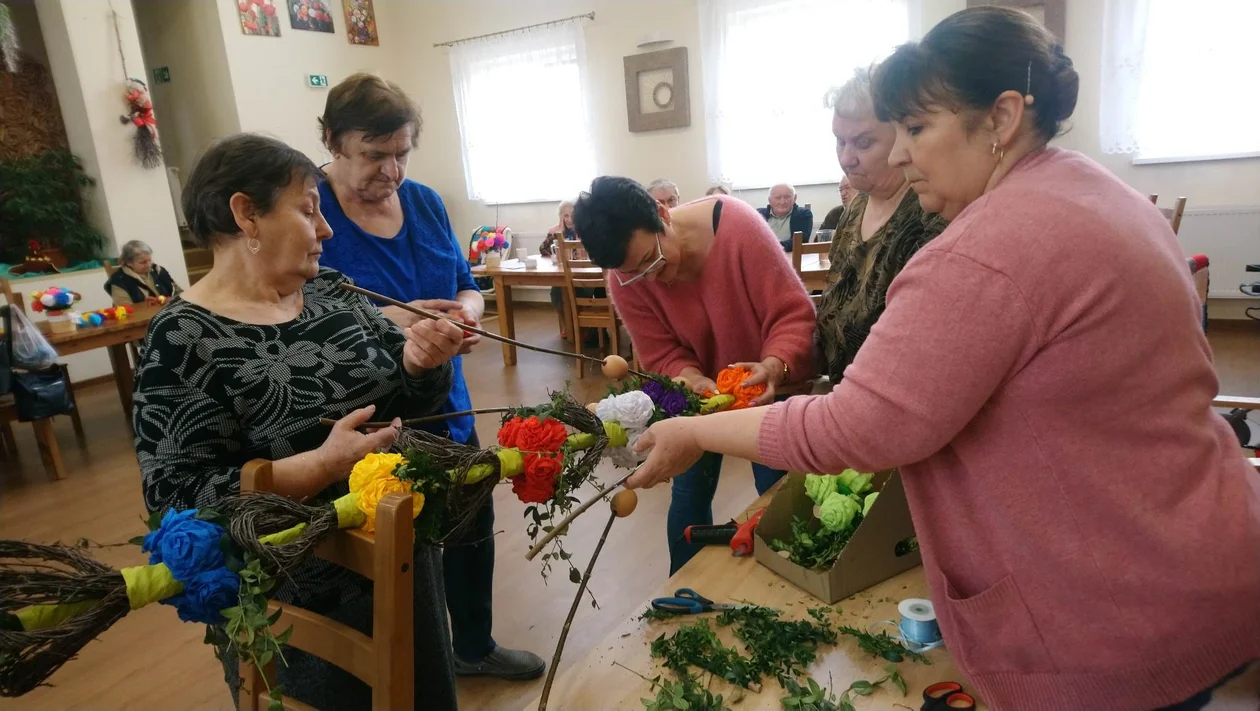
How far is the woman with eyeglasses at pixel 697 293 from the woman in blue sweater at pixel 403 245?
439 mm

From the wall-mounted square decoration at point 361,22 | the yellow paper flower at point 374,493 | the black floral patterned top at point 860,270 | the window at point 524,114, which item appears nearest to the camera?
the yellow paper flower at point 374,493

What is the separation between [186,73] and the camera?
734 cm

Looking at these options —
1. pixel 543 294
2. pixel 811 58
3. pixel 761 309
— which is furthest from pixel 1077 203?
pixel 543 294

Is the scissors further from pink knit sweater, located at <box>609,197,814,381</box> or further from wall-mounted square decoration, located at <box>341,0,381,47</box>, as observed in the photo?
wall-mounted square decoration, located at <box>341,0,381,47</box>

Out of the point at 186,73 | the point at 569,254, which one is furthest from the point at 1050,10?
the point at 186,73

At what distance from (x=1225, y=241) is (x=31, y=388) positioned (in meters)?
7.70

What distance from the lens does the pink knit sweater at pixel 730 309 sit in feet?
6.37

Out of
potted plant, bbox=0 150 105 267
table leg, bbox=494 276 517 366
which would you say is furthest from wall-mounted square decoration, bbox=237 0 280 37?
table leg, bbox=494 276 517 366

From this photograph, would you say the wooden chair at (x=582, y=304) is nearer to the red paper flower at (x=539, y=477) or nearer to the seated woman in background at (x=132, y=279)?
the seated woman in background at (x=132, y=279)

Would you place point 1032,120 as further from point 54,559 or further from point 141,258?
point 141,258

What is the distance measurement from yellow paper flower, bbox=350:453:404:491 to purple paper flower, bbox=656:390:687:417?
24.8 inches

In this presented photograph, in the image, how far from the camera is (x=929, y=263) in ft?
2.84

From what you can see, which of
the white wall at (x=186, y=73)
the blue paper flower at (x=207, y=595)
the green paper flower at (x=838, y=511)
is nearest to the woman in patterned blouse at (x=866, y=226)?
the green paper flower at (x=838, y=511)

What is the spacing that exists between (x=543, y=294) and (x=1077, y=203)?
794 centimetres
